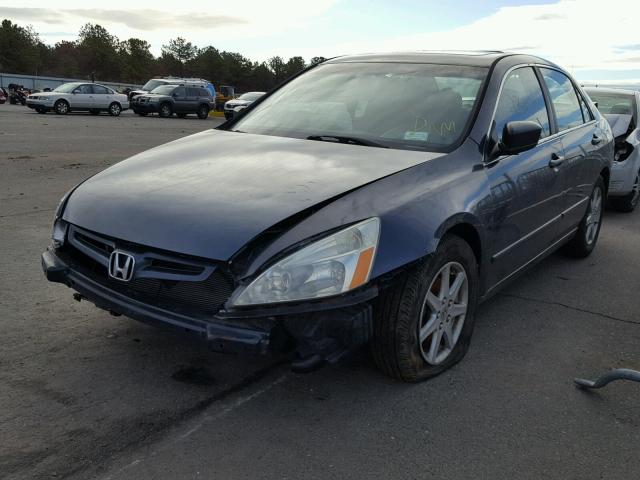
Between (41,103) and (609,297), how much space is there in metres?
27.9

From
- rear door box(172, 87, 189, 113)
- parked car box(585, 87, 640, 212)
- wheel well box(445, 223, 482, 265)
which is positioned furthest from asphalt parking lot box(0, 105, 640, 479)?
rear door box(172, 87, 189, 113)

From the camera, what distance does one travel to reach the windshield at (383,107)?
11.8 ft

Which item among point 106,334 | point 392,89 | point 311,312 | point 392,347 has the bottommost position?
point 106,334

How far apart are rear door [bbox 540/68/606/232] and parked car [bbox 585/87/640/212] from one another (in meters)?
2.61

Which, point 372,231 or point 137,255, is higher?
point 372,231

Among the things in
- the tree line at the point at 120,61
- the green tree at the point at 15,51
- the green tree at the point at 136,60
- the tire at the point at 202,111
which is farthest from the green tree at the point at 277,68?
the tire at the point at 202,111

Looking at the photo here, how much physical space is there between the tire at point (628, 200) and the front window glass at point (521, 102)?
4318 millimetres

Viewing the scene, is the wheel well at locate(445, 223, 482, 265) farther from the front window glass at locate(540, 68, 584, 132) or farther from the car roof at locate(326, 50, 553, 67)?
the front window glass at locate(540, 68, 584, 132)

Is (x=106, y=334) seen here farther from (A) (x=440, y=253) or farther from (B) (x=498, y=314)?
(B) (x=498, y=314)

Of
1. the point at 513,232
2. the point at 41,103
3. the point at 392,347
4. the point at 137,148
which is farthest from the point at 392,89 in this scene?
the point at 41,103

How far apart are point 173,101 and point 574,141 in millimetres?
28686

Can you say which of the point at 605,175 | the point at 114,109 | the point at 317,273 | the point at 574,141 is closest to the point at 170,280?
the point at 317,273

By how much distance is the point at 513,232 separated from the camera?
12.3 ft

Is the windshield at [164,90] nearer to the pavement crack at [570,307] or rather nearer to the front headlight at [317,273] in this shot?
the pavement crack at [570,307]
